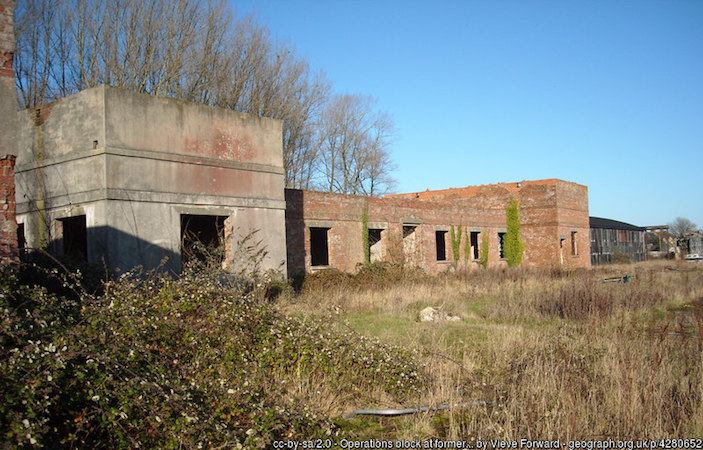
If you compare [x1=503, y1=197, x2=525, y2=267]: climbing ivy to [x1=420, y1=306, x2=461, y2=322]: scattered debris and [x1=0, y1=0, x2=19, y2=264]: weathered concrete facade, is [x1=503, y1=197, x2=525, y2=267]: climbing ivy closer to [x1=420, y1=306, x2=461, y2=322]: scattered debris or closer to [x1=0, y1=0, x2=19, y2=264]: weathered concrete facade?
[x1=420, y1=306, x2=461, y2=322]: scattered debris

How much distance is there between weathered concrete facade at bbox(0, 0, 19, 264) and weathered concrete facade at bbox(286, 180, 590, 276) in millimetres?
10421

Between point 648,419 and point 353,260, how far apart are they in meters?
15.1

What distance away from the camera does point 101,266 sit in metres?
10.0

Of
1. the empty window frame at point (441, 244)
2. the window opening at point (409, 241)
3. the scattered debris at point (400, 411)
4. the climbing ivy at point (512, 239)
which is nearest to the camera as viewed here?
the scattered debris at point (400, 411)

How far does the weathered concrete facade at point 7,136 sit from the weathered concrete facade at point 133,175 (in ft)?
13.3

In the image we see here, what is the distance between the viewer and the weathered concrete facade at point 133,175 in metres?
10.9

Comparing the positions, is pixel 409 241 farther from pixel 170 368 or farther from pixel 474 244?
pixel 170 368

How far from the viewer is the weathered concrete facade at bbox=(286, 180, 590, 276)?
1809cm

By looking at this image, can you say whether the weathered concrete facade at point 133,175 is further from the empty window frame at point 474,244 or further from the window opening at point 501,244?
the window opening at point 501,244

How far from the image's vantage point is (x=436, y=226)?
24.1 meters

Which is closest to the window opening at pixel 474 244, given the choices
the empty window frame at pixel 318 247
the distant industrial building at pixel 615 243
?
the empty window frame at pixel 318 247

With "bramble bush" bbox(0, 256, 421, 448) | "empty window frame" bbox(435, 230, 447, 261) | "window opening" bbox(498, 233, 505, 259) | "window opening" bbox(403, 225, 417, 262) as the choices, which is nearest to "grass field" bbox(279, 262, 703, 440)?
"bramble bush" bbox(0, 256, 421, 448)

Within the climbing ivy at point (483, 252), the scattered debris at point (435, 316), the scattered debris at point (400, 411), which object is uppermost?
the climbing ivy at point (483, 252)

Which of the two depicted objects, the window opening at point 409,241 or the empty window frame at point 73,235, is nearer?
the empty window frame at point 73,235
